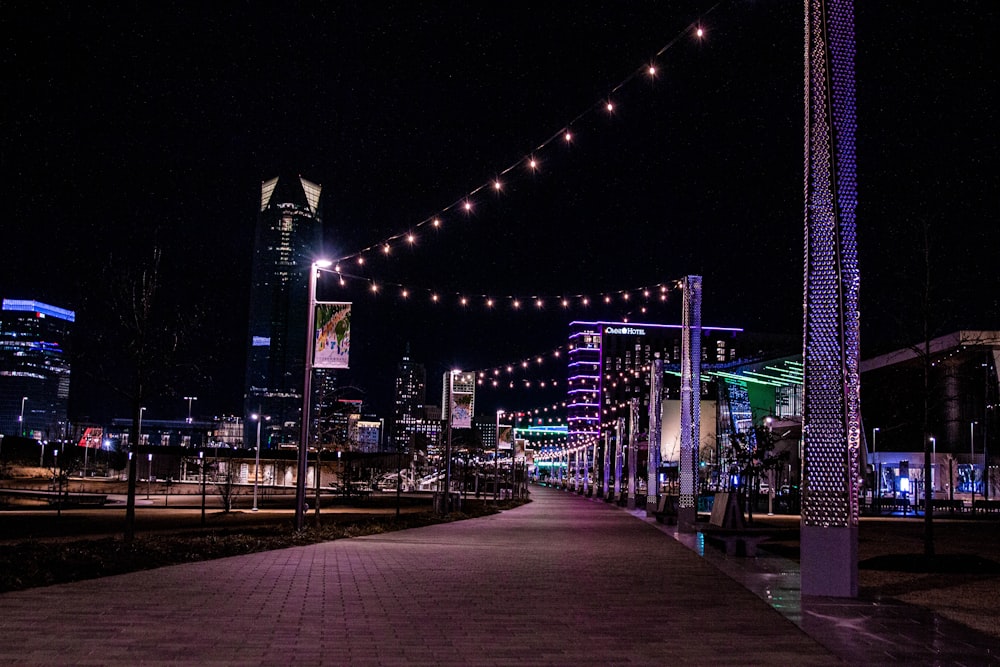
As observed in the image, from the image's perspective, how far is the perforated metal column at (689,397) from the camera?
25203 millimetres

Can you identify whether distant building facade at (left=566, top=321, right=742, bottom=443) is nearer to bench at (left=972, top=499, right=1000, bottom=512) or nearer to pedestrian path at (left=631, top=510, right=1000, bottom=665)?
bench at (left=972, top=499, right=1000, bottom=512)

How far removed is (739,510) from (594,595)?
397 inches

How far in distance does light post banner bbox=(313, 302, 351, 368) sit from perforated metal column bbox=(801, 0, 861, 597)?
10001 mm

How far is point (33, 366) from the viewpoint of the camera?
174750 mm

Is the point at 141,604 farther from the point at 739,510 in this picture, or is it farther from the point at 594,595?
the point at 739,510

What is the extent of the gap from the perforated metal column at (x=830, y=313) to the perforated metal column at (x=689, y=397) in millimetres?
12850

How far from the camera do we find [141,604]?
31.0 ft

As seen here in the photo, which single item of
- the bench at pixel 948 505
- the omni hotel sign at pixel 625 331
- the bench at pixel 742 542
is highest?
the omni hotel sign at pixel 625 331

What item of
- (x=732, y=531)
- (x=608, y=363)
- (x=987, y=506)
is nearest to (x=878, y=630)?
(x=732, y=531)

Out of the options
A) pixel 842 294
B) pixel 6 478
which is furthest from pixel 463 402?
pixel 6 478

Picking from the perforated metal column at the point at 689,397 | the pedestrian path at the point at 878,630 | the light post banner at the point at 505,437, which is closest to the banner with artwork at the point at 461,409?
the perforated metal column at the point at 689,397

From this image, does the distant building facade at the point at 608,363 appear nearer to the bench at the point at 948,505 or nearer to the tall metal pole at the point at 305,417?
the bench at the point at 948,505

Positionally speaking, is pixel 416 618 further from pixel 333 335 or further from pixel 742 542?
pixel 333 335

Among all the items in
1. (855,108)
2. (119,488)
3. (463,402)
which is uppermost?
(855,108)
